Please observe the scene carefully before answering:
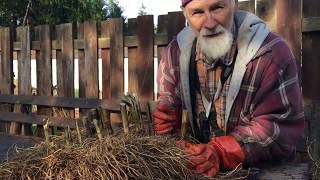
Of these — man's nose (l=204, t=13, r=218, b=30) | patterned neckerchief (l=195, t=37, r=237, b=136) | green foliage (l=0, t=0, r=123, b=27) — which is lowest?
patterned neckerchief (l=195, t=37, r=237, b=136)

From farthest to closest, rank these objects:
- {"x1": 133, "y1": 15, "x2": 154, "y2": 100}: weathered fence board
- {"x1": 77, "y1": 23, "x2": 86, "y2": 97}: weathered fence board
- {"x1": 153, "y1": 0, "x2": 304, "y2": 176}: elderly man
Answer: {"x1": 77, "y1": 23, "x2": 86, "y2": 97}: weathered fence board, {"x1": 133, "y1": 15, "x2": 154, "y2": 100}: weathered fence board, {"x1": 153, "y1": 0, "x2": 304, "y2": 176}: elderly man

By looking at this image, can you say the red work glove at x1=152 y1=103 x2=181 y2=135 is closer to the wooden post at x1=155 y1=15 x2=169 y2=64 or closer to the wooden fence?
the wooden fence

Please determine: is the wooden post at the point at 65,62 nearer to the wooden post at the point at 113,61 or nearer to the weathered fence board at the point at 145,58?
the wooden post at the point at 113,61

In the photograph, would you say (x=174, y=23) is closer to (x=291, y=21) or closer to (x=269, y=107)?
(x=291, y=21)

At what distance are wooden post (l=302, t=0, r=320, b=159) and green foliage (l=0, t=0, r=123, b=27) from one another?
1048 cm

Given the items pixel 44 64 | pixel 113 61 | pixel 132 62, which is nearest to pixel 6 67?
pixel 44 64

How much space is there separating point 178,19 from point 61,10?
10089 millimetres

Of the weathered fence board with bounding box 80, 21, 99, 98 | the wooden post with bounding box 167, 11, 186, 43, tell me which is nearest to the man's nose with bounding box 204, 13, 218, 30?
the wooden post with bounding box 167, 11, 186, 43

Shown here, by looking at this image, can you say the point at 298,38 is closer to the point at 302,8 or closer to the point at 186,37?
the point at 302,8

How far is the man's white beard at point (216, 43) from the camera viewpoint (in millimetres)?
2125

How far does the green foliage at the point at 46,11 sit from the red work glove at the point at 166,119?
453 inches

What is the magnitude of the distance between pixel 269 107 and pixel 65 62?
4.03 meters

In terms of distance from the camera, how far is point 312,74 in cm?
381

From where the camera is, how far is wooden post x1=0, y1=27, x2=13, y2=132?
20.9 ft
